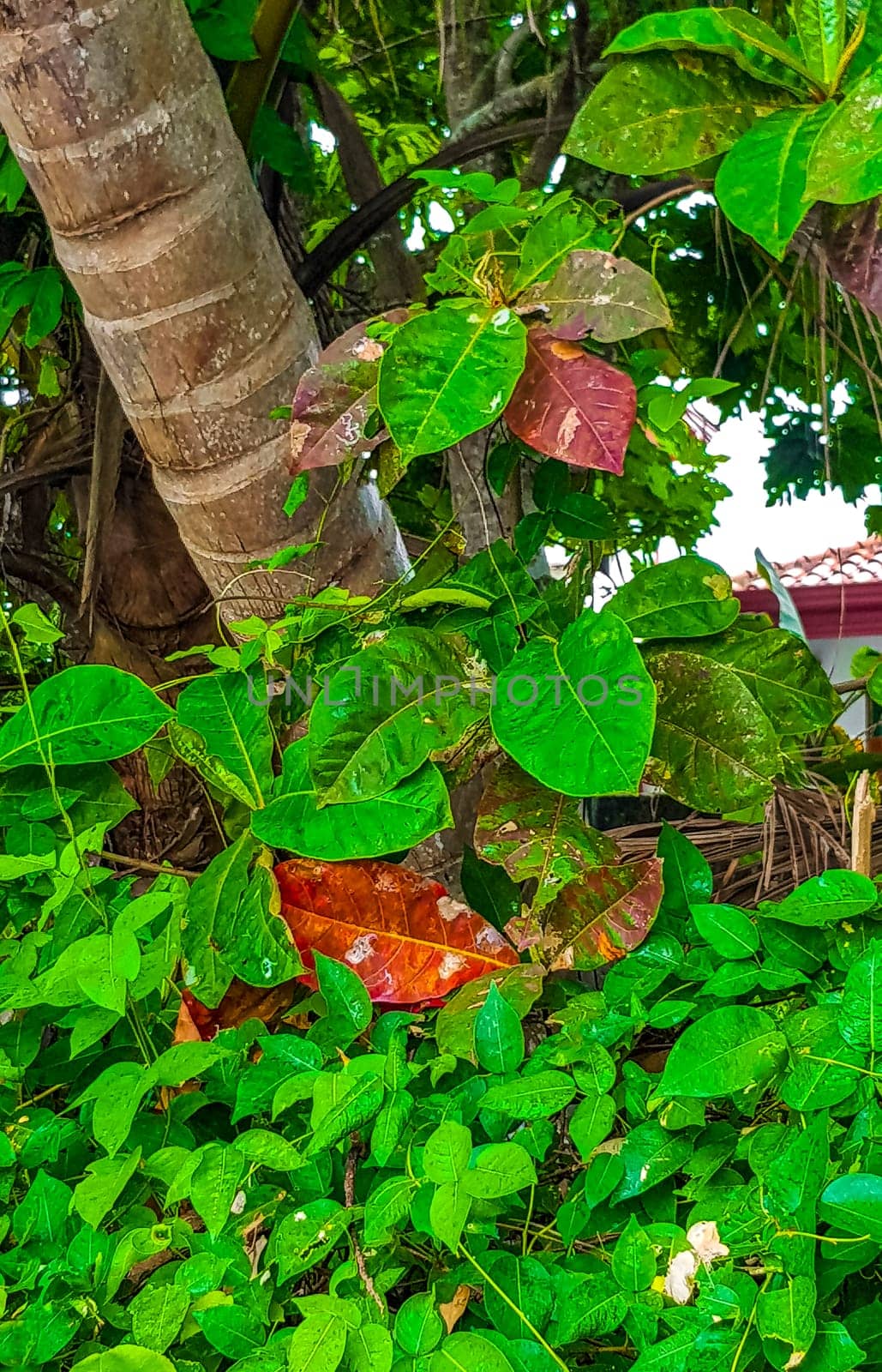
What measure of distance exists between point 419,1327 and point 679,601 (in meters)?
0.36

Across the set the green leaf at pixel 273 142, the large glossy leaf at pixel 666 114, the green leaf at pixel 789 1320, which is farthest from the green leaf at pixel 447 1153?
the green leaf at pixel 273 142

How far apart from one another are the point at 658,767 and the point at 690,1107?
0.61ft

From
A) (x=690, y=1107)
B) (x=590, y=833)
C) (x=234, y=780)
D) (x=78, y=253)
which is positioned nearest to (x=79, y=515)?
(x=78, y=253)

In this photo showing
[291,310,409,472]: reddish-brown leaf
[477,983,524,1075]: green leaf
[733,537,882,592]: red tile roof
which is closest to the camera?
[477,983,524,1075]: green leaf

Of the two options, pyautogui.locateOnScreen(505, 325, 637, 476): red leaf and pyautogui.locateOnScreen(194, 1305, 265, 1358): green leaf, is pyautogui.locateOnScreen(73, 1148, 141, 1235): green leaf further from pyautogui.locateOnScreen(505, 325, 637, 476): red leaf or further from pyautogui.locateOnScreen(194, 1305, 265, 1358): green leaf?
pyautogui.locateOnScreen(505, 325, 637, 476): red leaf

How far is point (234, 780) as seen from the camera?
21.4 inches

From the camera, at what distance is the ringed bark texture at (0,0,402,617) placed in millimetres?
614

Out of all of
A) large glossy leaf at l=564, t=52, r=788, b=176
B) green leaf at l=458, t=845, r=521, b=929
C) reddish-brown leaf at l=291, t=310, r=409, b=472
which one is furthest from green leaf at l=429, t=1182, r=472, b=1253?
large glossy leaf at l=564, t=52, r=788, b=176

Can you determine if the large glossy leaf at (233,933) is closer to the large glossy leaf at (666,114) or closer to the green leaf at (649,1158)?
the green leaf at (649,1158)

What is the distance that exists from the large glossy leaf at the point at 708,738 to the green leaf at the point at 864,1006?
14cm

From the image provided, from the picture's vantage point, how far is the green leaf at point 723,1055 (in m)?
0.38

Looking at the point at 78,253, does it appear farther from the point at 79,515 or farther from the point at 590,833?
the point at 79,515

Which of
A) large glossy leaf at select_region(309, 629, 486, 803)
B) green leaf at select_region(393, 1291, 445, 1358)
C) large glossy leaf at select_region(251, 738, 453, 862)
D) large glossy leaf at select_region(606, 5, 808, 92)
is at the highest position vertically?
large glossy leaf at select_region(606, 5, 808, 92)

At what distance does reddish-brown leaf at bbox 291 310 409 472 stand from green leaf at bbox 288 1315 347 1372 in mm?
387
